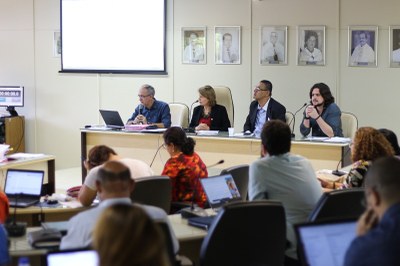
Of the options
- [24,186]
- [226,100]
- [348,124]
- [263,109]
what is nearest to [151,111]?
[226,100]

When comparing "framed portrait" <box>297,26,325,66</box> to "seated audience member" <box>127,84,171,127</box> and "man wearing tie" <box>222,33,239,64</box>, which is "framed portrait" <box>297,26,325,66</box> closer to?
"man wearing tie" <box>222,33,239,64</box>

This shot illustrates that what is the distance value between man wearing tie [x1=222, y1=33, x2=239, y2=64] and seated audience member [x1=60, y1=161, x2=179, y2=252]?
20.6ft

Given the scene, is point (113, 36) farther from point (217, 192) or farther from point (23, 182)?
point (217, 192)

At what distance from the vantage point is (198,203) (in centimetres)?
491

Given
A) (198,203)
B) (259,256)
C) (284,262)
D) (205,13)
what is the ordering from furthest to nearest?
(205,13)
(198,203)
(284,262)
(259,256)

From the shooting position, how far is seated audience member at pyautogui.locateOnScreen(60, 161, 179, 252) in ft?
9.84

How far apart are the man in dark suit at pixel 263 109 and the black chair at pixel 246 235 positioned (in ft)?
13.9

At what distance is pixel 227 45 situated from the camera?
932 cm

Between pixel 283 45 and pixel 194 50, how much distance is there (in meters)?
1.31

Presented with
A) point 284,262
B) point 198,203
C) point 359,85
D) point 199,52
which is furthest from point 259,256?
point 199,52

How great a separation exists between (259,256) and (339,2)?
5790mm

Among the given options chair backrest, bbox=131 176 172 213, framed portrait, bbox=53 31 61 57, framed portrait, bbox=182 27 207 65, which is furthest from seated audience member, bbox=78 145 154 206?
framed portrait, bbox=53 31 61 57

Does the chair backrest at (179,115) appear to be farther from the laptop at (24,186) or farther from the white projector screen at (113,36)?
the laptop at (24,186)

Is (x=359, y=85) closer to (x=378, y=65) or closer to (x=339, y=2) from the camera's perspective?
(x=378, y=65)
